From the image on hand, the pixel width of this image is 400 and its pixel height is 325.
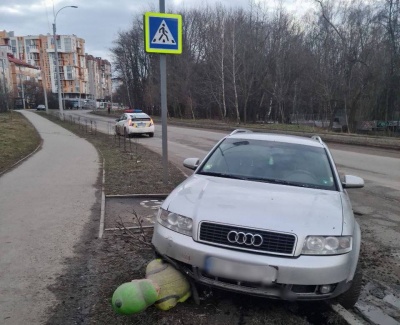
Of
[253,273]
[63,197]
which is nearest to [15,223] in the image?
[63,197]

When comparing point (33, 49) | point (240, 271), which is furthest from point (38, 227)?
point (33, 49)

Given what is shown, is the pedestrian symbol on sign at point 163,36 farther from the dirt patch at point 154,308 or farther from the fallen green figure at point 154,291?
the fallen green figure at point 154,291

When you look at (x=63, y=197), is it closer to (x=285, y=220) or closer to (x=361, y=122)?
(x=285, y=220)

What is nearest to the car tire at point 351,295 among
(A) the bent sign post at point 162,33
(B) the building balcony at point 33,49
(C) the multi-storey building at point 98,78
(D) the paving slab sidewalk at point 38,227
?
(D) the paving slab sidewalk at point 38,227

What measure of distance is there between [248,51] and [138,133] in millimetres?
20550

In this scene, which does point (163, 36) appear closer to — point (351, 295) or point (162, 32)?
point (162, 32)

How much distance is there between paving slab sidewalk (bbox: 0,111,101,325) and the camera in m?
3.27

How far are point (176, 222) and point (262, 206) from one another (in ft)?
2.53

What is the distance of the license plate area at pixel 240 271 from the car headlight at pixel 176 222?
0.34 meters

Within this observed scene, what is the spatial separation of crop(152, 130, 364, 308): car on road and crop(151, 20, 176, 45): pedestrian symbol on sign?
4.08 meters

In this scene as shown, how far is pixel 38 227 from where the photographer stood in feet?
17.1

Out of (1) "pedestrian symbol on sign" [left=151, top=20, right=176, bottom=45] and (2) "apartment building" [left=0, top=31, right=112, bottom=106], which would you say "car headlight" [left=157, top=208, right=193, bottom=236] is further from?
(2) "apartment building" [left=0, top=31, right=112, bottom=106]

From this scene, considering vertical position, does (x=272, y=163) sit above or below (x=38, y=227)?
above

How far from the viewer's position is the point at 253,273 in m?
2.77
